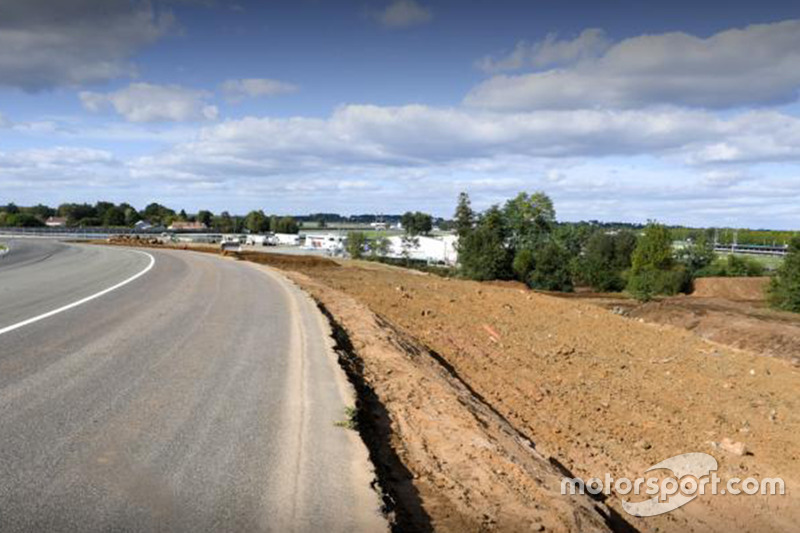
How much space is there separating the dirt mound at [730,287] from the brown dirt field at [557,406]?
56.8 metres

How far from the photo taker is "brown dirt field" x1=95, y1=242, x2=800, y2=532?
246 inches

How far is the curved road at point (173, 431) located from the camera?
445 centimetres

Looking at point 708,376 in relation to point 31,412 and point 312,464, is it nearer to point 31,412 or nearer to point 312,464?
point 312,464

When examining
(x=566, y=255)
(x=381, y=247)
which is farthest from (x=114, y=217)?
(x=566, y=255)

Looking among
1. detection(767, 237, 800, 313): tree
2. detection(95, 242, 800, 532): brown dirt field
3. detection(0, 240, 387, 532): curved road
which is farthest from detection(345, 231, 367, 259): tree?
detection(0, 240, 387, 532): curved road

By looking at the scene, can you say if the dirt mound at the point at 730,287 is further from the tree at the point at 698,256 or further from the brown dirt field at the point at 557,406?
the brown dirt field at the point at 557,406

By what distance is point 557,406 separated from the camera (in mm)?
11898

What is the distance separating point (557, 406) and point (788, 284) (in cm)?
4665

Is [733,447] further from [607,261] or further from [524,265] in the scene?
[607,261]

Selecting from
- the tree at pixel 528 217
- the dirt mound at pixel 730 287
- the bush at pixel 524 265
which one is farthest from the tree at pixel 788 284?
the tree at pixel 528 217

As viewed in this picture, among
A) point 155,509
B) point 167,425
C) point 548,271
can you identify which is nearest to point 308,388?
point 167,425

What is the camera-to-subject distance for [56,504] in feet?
14.5

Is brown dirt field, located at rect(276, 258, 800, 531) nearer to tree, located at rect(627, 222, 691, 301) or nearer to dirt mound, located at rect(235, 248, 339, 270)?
dirt mound, located at rect(235, 248, 339, 270)

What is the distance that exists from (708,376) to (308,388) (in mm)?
12434
